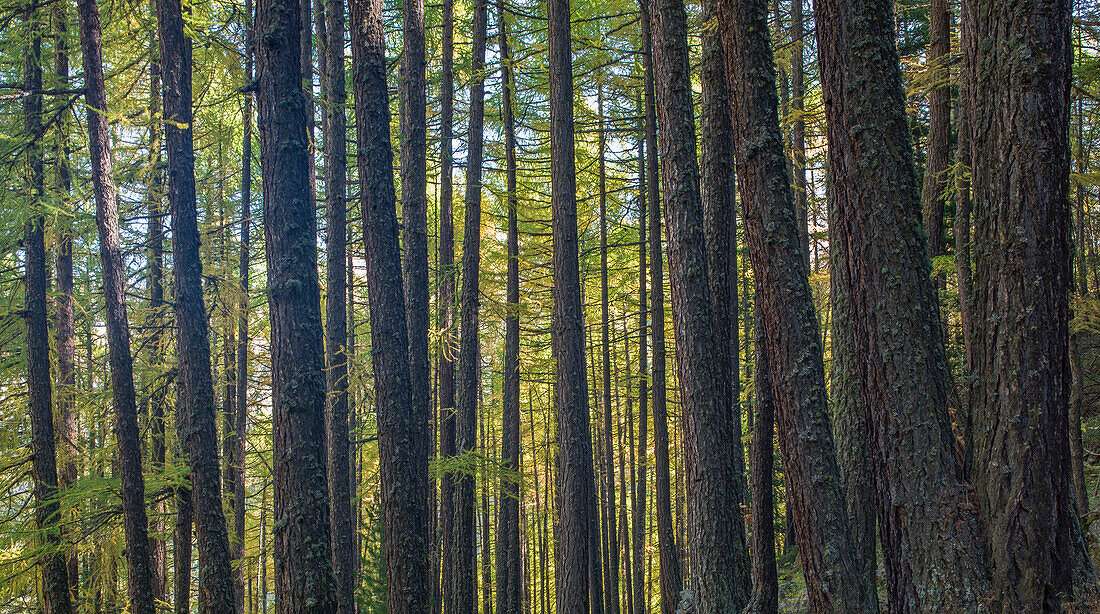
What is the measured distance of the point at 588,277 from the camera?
19.1 m

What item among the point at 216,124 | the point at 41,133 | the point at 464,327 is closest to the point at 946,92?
the point at 464,327

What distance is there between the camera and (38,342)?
422 inches

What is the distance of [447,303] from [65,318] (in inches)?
293

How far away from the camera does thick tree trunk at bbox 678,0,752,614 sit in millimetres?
6344

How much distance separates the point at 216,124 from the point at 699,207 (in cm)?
1095

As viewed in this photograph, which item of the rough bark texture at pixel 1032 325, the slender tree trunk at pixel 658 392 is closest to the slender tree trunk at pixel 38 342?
the slender tree trunk at pixel 658 392

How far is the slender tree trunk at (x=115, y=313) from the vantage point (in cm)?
902

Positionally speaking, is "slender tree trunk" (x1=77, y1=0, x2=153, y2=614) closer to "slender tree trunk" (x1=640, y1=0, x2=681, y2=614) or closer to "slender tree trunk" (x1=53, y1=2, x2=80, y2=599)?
"slender tree trunk" (x1=53, y1=2, x2=80, y2=599)

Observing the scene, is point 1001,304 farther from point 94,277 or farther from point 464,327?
point 94,277

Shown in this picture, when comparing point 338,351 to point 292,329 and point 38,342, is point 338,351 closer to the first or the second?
point 292,329

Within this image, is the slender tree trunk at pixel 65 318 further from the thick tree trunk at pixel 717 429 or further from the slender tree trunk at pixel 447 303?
the thick tree trunk at pixel 717 429

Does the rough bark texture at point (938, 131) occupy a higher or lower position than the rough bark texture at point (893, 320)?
higher

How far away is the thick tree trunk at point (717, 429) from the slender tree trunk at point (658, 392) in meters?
4.33

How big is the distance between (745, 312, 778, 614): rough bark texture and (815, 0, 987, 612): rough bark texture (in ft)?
4.89
